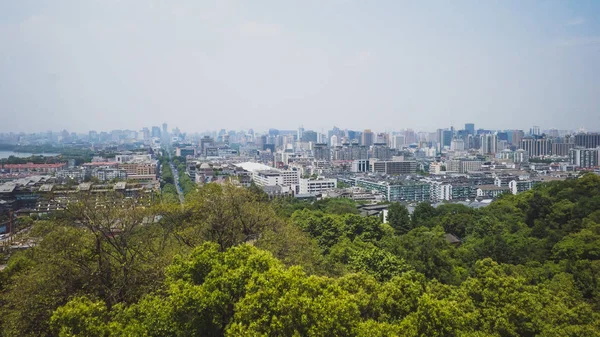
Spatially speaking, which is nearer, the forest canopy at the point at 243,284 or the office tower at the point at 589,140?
the forest canopy at the point at 243,284

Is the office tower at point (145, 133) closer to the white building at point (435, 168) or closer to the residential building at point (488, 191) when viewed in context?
the white building at point (435, 168)

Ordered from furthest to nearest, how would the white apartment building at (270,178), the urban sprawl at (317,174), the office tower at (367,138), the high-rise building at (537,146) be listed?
the office tower at (367,138) → the high-rise building at (537,146) → the white apartment building at (270,178) → the urban sprawl at (317,174)

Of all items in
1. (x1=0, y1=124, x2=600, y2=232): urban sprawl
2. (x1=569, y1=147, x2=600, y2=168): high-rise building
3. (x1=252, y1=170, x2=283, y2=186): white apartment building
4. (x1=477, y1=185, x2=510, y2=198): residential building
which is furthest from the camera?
(x1=569, y1=147, x2=600, y2=168): high-rise building

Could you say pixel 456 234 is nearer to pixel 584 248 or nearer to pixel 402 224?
pixel 402 224

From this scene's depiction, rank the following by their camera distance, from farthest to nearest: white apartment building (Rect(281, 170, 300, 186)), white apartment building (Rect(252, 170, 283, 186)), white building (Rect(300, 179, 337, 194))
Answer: white apartment building (Rect(281, 170, 300, 186)), white apartment building (Rect(252, 170, 283, 186)), white building (Rect(300, 179, 337, 194))

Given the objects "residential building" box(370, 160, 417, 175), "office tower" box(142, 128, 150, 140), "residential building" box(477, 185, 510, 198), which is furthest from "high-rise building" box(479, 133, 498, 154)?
"office tower" box(142, 128, 150, 140)

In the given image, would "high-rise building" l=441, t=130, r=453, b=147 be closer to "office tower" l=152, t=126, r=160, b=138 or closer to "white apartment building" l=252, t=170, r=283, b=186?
"white apartment building" l=252, t=170, r=283, b=186

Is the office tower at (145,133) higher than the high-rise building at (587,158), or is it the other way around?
the office tower at (145,133)

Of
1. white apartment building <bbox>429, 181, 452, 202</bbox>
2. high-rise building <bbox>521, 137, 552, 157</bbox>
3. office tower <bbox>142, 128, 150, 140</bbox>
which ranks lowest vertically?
white apartment building <bbox>429, 181, 452, 202</bbox>

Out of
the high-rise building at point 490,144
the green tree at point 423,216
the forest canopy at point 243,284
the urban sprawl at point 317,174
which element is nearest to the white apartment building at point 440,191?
the urban sprawl at point 317,174

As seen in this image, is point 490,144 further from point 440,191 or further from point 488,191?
point 440,191
